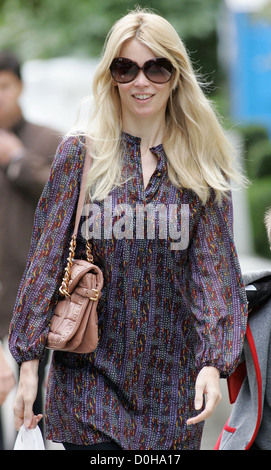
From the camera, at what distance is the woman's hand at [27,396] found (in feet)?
10.5

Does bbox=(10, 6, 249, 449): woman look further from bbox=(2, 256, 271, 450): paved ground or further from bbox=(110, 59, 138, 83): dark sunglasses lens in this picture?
bbox=(2, 256, 271, 450): paved ground

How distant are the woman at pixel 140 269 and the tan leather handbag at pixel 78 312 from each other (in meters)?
0.04

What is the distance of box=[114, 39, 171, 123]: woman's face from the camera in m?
3.31

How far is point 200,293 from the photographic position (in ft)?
11.0

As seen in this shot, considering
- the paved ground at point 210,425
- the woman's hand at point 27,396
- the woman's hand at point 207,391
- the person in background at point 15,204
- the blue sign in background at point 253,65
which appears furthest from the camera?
the blue sign in background at point 253,65

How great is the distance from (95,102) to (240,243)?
8199 mm

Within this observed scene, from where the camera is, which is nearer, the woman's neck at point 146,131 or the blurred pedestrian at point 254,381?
the blurred pedestrian at point 254,381

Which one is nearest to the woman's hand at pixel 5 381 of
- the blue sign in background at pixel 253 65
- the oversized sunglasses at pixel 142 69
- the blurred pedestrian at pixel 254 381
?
the blurred pedestrian at pixel 254 381

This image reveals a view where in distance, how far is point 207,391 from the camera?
3152mm

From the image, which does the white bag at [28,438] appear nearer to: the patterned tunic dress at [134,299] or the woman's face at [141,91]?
the patterned tunic dress at [134,299]

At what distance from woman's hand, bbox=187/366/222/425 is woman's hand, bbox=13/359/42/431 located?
0.53 m

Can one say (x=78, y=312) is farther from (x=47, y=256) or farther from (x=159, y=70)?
(x=159, y=70)

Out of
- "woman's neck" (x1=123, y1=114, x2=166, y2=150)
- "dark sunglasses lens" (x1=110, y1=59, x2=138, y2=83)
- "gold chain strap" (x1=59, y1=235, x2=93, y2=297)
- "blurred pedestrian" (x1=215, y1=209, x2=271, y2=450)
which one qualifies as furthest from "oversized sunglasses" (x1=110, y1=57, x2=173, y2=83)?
"blurred pedestrian" (x1=215, y1=209, x2=271, y2=450)
